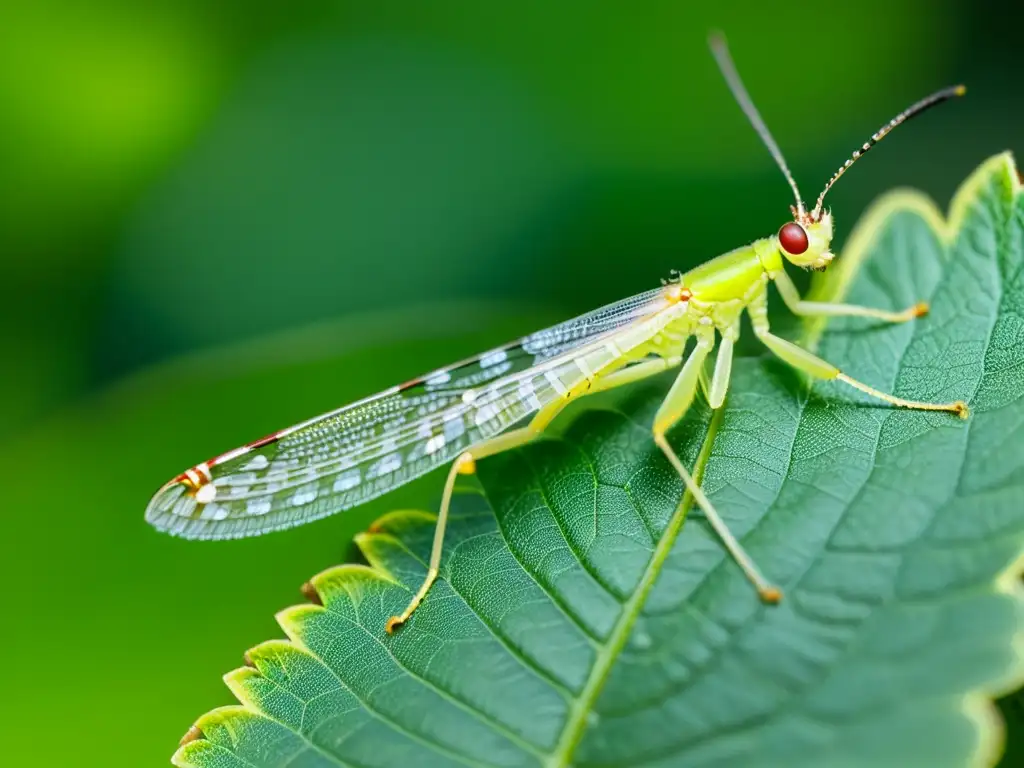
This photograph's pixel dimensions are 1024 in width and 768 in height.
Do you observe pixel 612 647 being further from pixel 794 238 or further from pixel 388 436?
pixel 794 238

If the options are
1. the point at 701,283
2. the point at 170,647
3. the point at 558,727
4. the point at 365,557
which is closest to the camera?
the point at 558,727

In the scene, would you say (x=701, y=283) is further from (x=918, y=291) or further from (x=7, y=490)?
(x=7, y=490)

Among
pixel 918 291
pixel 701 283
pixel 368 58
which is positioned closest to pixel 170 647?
pixel 701 283

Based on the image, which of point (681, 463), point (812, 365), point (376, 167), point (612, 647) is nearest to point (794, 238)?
point (812, 365)

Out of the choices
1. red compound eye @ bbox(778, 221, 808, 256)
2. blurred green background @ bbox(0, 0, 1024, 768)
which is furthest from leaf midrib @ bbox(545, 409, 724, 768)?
blurred green background @ bbox(0, 0, 1024, 768)

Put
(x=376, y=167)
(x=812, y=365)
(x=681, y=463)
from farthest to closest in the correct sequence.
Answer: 1. (x=376, y=167)
2. (x=812, y=365)
3. (x=681, y=463)

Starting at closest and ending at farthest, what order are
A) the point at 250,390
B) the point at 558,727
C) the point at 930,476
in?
1. the point at 558,727
2. the point at 930,476
3. the point at 250,390

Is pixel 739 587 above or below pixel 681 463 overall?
below

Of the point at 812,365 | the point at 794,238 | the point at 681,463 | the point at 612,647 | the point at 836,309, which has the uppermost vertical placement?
the point at 794,238
